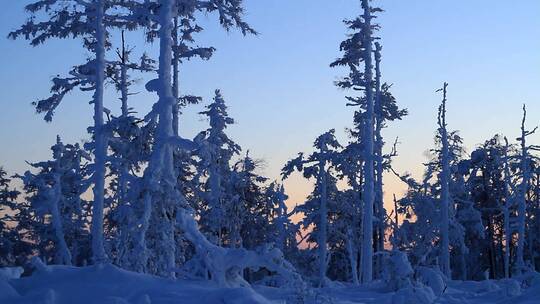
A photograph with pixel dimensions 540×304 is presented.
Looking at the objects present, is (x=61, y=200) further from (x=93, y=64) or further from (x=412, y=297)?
(x=412, y=297)

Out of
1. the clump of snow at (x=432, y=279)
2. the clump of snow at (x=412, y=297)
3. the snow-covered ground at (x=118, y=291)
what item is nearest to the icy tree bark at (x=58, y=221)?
the clump of snow at (x=432, y=279)

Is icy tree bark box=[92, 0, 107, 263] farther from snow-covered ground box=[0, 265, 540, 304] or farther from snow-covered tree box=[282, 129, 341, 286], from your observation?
snow-covered tree box=[282, 129, 341, 286]

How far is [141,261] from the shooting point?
1571 cm

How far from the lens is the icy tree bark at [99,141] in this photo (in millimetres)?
19031

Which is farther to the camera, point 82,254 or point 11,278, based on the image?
point 82,254

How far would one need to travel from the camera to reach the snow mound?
362 inches

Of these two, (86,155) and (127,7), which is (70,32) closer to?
(127,7)

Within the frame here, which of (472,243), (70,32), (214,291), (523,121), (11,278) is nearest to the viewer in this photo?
(214,291)

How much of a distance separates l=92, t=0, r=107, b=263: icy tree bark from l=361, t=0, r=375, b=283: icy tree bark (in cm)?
1058

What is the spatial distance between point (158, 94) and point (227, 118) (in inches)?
853

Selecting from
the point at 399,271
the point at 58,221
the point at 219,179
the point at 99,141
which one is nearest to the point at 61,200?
the point at 58,221

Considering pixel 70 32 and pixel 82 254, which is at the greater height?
pixel 70 32

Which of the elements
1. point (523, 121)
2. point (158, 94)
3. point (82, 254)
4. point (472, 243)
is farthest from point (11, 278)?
point (472, 243)

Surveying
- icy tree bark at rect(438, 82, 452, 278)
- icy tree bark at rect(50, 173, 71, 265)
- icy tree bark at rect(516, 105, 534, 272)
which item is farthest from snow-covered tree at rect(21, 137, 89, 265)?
icy tree bark at rect(516, 105, 534, 272)
